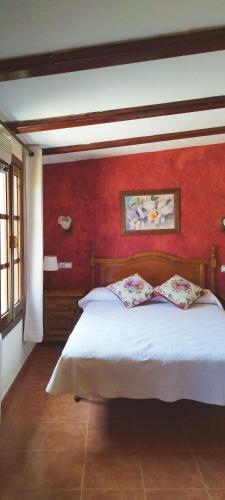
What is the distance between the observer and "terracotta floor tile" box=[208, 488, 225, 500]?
64.4 inches

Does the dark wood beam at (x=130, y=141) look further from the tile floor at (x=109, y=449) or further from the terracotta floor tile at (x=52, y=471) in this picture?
the terracotta floor tile at (x=52, y=471)

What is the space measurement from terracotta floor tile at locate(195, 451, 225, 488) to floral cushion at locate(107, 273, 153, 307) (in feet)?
5.29

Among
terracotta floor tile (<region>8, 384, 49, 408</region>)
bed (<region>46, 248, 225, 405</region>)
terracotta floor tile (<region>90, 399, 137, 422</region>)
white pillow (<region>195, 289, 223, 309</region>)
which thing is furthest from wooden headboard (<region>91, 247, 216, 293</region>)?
terracotta floor tile (<region>90, 399, 137, 422</region>)

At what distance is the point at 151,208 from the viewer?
3945 mm

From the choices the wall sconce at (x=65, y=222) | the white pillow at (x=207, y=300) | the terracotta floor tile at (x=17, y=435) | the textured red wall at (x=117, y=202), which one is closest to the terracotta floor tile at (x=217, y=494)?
the terracotta floor tile at (x=17, y=435)

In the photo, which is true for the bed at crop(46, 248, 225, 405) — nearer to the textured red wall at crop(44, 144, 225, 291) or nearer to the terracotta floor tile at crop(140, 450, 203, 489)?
the terracotta floor tile at crop(140, 450, 203, 489)

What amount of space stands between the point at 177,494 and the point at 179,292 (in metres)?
1.98

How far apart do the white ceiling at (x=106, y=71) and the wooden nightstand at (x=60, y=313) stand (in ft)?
5.63

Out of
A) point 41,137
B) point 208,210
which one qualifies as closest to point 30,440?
point 41,137

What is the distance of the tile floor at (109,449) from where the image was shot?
170cm

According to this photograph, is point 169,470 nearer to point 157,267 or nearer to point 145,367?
point 145,367

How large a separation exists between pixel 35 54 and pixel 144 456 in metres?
2.42

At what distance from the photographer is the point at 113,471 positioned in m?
1.81

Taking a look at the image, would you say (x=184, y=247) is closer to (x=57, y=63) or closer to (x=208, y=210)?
(x=208, y=210)
